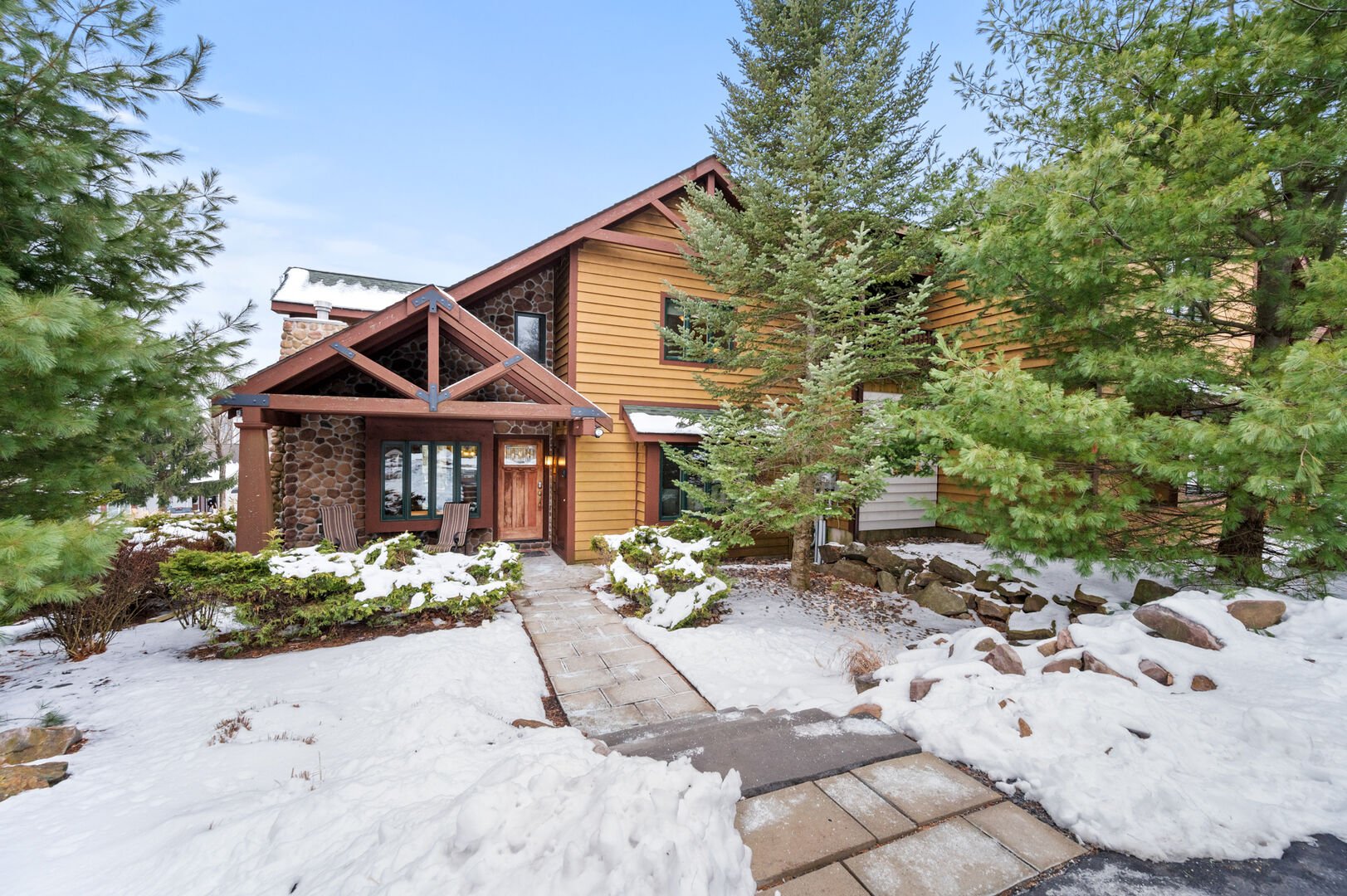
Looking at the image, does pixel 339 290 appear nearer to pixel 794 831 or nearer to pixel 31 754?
pixel 31 754

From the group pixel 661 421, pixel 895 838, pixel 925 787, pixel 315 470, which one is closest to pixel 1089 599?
pixel 925 787


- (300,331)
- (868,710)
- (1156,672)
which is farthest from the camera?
(300,331)

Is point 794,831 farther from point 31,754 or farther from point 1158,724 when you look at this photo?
point 31,754

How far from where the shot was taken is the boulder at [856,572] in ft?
24.6

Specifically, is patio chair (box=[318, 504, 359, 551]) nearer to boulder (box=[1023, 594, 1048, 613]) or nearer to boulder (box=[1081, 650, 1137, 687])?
boulder (box=[1081, 650, 1137, 687])

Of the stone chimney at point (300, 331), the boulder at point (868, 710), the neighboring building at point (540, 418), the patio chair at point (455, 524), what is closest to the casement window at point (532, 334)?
the neighboring building at point (540, 418)

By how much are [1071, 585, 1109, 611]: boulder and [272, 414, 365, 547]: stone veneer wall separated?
1065 cm

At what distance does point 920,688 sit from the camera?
3.25 meters

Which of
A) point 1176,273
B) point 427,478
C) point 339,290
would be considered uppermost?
point 339,290

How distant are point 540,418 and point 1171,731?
741 cm

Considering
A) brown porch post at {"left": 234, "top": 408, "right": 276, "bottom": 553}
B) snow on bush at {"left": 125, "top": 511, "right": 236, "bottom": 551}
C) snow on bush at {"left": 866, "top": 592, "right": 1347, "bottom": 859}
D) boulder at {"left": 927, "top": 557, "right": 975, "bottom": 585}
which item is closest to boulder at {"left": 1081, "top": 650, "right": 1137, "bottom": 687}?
snow on bush at {"left": 866, "top": 592, "right": 1347, "bottom": 859}

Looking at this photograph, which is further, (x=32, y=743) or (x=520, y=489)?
(x=520, y=489)

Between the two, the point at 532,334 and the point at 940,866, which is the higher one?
the point at 532,334

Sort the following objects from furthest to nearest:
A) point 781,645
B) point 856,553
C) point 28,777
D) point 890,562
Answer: point 856,553 → point 890,562 → point 781,645 → point 28,777
